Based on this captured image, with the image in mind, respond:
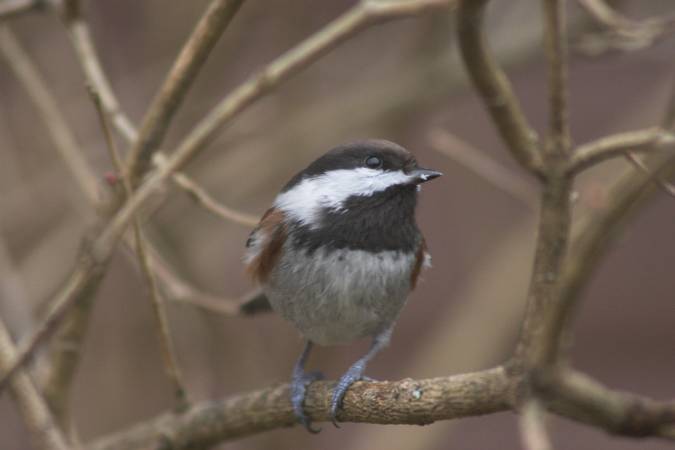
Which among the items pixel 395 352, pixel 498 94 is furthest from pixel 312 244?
pixel 395 352

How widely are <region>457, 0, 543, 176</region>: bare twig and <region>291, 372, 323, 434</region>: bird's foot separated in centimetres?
96

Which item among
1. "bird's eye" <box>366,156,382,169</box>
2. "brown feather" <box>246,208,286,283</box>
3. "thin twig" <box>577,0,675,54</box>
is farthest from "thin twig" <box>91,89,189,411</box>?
"thin twig" <box>577,0,675,54</box>

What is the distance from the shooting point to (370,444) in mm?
4215

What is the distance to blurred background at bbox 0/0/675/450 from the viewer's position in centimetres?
416

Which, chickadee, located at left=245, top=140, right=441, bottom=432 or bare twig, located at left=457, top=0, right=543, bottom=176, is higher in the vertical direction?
bare twig, located at left=457, top=0, right=543, bottom=176

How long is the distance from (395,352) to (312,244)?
10.3 ft

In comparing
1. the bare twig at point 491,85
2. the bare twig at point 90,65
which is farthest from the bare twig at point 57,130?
the bare twig at point 491,85

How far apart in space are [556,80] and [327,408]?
3.69 ft

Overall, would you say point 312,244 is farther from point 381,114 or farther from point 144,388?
point 144,388

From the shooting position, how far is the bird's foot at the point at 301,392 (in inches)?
101

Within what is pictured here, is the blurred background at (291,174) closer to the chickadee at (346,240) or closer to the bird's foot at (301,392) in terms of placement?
the chickadee at (346,240)

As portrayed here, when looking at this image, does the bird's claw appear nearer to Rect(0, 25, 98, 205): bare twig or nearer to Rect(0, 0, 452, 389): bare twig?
Rect(0, 0, 452, 389): bare twig

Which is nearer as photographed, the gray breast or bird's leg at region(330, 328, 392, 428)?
bird's leg at region(330, 328, 392, 428)

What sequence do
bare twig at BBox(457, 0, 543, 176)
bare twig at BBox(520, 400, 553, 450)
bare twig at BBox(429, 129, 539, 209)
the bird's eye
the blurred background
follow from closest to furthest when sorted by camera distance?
bare twig at BBox(520, 400, 553, 450) < bare twig at BBox(457, 0, 543, 176) < the bird's eye < bare twig at BBox(429, 129, 539, 209) < the blurred background
